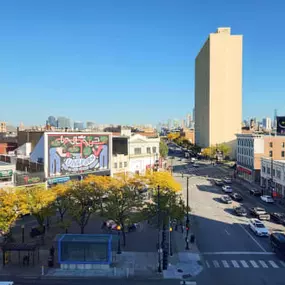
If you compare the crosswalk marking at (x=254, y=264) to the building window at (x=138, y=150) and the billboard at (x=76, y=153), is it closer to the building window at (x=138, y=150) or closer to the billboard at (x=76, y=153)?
the billboard at (x=76, y=153)

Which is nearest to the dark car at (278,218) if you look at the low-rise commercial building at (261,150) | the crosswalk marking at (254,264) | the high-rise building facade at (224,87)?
the crosswalk marking at (254,264)

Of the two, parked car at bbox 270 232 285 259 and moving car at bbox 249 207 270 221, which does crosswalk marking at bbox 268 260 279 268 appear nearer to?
parked car at bbox 270 232 285 259

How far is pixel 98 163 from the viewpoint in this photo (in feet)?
189

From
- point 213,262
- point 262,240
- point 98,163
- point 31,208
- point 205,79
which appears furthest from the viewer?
point 205,79

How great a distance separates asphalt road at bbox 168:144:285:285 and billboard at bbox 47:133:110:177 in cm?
1850

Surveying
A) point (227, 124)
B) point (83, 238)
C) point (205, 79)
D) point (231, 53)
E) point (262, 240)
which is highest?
point (231, 53)

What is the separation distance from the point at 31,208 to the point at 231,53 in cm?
13075

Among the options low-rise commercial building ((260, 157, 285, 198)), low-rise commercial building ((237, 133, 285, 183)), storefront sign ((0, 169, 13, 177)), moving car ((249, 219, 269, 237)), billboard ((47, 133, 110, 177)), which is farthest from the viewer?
low-rise commercial building ((237, 133, 285, 183))

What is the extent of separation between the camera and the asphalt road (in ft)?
79.5

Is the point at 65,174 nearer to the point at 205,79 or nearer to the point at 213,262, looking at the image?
the point at 213,262

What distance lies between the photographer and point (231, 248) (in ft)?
102

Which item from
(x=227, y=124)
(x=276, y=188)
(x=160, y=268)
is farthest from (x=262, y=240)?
(x=227, y=124)

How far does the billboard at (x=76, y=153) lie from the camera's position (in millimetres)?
50312

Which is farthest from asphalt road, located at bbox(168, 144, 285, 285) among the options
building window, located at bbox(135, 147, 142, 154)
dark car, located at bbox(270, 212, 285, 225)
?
building window, located at bbox(135, 147, 142, 154)
